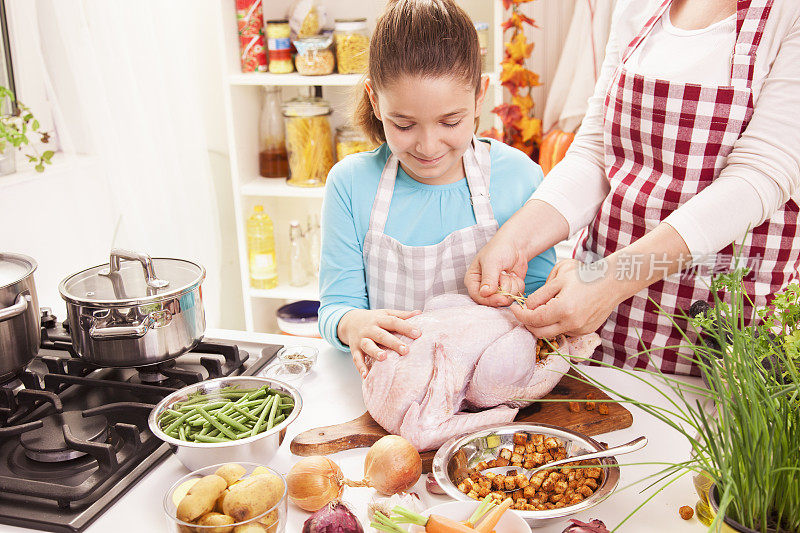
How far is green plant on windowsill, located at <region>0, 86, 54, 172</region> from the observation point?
6.20 ft

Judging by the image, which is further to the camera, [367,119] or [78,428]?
[367,119]

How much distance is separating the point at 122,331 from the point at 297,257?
63.6 inches

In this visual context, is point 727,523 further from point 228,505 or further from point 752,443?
point 228,505

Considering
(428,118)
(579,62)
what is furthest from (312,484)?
(579,62)

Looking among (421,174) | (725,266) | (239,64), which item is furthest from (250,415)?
(239,64)

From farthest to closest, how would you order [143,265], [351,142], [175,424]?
[351,142], [143,265], [175,424]

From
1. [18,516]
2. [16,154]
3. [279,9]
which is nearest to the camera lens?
[18,516]

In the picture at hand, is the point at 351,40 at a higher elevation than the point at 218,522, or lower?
higher

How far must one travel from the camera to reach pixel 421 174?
1.36m

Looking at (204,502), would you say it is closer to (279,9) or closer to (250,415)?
(250,415)

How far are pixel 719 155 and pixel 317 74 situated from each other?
5.08 ft

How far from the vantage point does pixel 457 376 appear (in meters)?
1.11

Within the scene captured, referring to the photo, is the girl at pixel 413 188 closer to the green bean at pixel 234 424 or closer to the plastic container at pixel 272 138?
the green bean at pixel 234 424

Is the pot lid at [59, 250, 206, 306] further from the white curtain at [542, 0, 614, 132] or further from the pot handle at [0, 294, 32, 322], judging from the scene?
the white curtain at [542, 0, 614, 132]
